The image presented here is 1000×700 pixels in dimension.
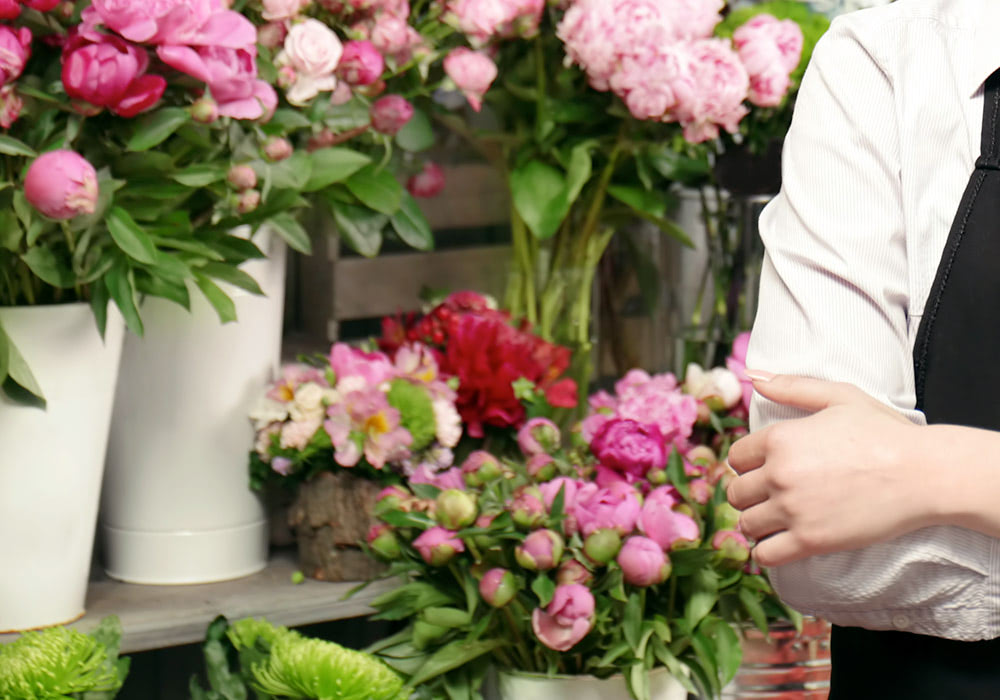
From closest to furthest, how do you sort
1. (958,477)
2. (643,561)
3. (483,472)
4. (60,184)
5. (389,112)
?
(958,477), (60,184), (643,561), (483,472), (389,112)

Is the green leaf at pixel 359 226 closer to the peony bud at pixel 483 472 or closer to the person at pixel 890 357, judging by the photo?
the peony bud at pixel 483 472

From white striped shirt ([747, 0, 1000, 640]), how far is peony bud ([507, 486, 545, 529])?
29 centimetres

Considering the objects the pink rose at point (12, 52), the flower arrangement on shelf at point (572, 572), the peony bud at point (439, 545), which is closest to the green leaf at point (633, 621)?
the flower arrangement on shelf at point (572, 572)

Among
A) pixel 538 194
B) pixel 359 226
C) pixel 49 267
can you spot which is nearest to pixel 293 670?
pixel 49 267

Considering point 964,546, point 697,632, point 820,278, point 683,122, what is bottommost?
point 697,632

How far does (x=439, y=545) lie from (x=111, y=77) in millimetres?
432

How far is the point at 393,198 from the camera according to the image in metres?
1.23

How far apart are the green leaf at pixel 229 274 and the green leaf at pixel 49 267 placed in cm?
12

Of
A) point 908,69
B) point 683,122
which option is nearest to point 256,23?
point 683,122

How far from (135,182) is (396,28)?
11.9 inches

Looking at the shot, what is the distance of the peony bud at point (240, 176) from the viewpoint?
1.04m

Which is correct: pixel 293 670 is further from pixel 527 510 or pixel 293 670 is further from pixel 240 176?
pixel 240 176

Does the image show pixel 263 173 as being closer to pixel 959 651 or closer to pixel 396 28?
pixel 396 28

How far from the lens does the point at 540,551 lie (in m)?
1.00
